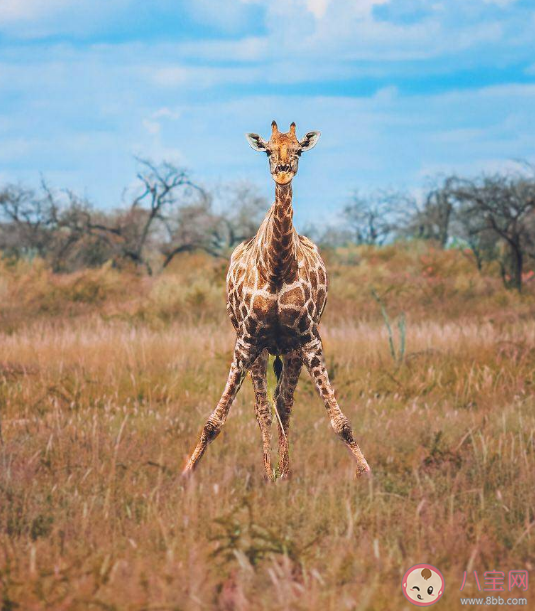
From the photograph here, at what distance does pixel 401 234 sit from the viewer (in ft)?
182

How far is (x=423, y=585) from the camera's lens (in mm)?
3312

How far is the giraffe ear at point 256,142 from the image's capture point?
395 centimetres

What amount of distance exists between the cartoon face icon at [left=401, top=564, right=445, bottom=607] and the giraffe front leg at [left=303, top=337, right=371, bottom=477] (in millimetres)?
869

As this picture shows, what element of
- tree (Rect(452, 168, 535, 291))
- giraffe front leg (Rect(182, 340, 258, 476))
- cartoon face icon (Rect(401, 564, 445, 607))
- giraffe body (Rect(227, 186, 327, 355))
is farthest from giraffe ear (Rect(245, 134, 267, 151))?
tree (Rect(452, 168, 535, 291))

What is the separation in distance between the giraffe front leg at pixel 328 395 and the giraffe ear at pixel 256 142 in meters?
1.17

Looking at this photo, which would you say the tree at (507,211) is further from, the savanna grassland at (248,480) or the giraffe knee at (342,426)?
the giraffe knee at (342,426)

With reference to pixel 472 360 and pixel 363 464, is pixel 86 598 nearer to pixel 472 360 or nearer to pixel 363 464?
pixel 363 464

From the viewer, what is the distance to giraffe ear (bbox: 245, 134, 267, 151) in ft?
13.0

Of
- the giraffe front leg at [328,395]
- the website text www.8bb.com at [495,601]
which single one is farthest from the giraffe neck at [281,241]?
the website text www.8bb.com at [495,601]

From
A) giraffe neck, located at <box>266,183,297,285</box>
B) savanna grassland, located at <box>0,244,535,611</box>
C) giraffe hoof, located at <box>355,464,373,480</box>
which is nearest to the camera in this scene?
A: savanna grassland, located at <box>0,244,535,611</box>

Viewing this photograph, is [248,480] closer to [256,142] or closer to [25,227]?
[256,142]

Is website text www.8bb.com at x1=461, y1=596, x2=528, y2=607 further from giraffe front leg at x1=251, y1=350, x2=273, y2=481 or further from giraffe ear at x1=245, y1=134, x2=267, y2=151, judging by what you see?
giraffe ear at x1=245, y1=134, x2=267, y2=151

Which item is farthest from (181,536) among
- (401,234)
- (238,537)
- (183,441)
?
(401,234)

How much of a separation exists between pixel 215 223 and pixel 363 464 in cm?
4496
